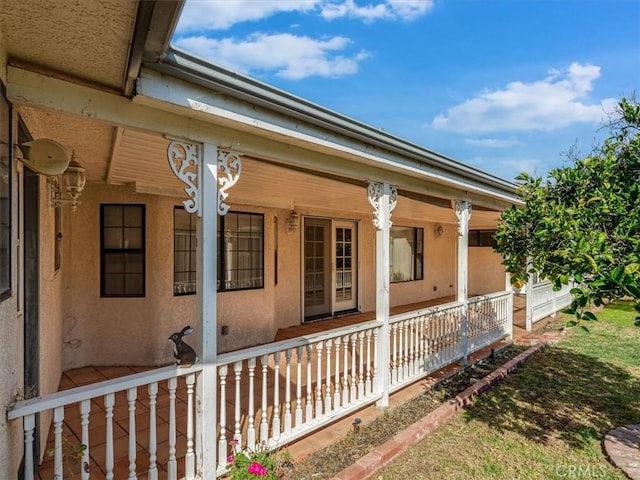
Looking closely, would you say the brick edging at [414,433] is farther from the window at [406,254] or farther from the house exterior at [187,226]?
the window at [406,254]

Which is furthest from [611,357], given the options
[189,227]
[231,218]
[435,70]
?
[435,70]

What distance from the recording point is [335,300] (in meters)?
9.35

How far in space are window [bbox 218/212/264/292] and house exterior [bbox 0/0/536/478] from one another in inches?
1.2

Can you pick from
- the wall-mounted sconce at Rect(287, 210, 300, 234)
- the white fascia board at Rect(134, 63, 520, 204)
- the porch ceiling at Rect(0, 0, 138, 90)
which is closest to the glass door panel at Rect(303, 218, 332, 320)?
the wall-mounted sconce at Rect(287, 210, 300, 234)

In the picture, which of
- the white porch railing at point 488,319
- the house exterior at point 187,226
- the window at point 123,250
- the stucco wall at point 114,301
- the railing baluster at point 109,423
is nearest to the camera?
the house exterior at point 187,226

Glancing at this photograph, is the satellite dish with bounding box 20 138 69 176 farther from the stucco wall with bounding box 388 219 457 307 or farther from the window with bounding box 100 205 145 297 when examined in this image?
the stucco wall with bounding box 388 219 457 307

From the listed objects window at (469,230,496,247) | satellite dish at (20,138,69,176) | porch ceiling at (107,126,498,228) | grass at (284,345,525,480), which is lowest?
grass at (284,345,525,480)

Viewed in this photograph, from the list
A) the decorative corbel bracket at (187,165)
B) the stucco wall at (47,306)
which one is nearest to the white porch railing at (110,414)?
the stucco wall at (47,306)

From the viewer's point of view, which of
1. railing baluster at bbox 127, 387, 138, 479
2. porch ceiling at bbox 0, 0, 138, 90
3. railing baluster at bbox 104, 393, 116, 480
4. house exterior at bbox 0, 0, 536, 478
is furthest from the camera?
railing baluster at bbox 127, 387, 138, 479

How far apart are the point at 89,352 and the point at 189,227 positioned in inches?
90.4

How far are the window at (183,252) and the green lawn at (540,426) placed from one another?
13.2 ft

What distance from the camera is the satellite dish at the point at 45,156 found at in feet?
7.91

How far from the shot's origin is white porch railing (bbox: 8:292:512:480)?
2.48m

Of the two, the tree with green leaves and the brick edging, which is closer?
the tree with green leaves
